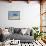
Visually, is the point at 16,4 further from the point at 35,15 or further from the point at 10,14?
the point at 35,15

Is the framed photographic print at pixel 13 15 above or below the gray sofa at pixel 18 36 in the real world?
above

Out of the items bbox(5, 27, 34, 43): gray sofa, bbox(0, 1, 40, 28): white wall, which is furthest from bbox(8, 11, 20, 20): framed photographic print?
bbox(5, 27, 34, 43): gray sofa

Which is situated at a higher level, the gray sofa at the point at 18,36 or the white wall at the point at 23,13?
the white wall at the point at 23,13

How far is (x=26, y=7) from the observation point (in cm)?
518

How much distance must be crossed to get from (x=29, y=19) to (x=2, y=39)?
154cm

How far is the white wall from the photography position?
515cm

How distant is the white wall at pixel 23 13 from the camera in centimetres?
515

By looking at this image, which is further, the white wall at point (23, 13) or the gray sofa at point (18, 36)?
the white wall at point (23, 13)

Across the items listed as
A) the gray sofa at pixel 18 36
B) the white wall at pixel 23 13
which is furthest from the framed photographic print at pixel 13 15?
the gray sofa at pixel 18 36

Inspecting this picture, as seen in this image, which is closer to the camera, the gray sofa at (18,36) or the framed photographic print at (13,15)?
the gray sofa at (18,36)

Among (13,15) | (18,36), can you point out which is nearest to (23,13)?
(13,15)

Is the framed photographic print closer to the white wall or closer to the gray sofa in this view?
the white wall

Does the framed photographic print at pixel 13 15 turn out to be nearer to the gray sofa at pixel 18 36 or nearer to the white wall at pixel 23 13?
the white wall at pixel 23 13

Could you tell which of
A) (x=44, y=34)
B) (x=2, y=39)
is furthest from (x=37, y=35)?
(x=2, y=39)
